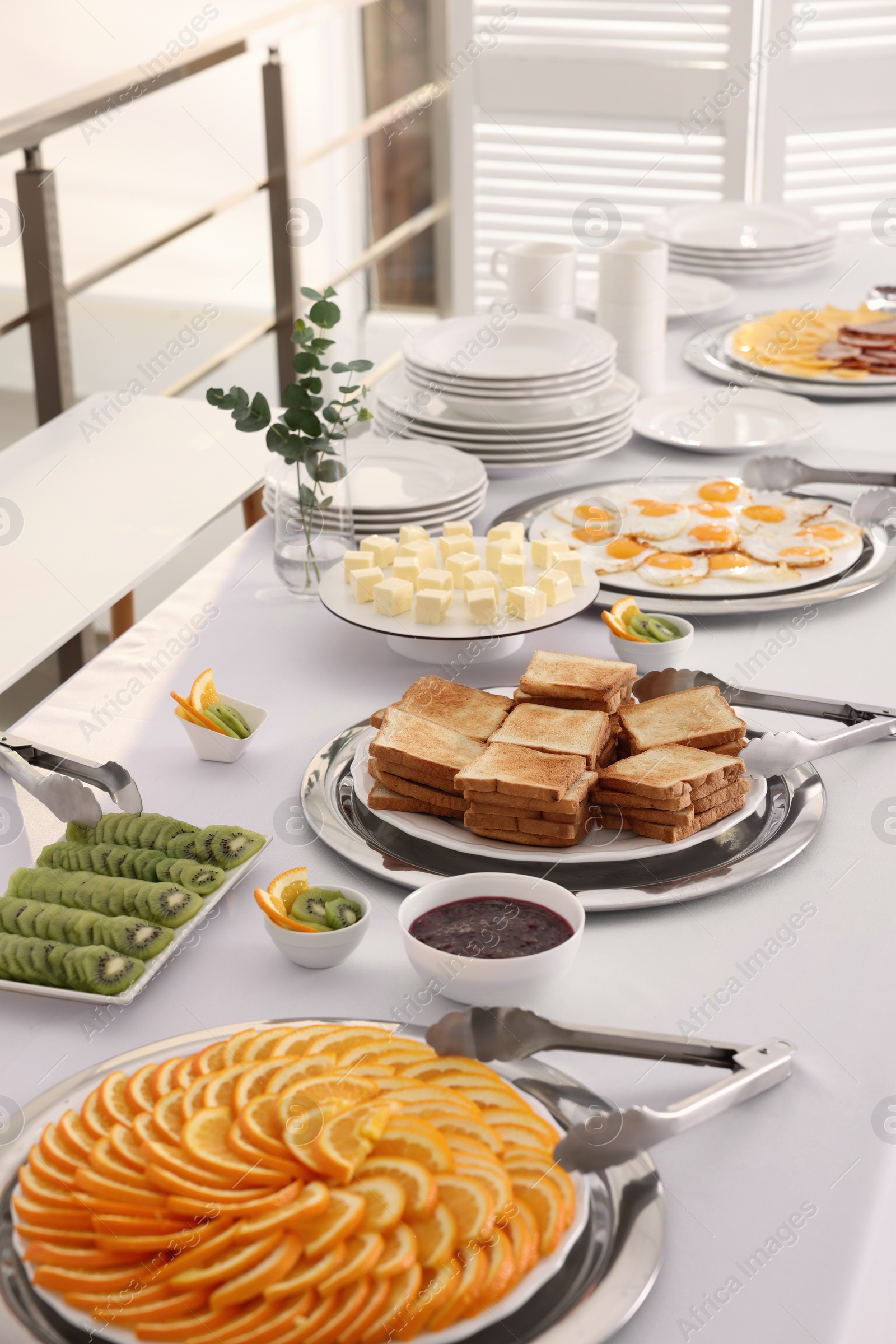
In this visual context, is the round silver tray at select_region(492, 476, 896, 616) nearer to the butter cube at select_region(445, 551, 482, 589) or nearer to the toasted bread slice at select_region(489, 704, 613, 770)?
the butter cube at select_region(445, 551, 482, 589)

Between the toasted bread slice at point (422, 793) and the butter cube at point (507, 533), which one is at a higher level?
the butter cube at point (507, 533)

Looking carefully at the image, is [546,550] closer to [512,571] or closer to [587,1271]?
[512,571]

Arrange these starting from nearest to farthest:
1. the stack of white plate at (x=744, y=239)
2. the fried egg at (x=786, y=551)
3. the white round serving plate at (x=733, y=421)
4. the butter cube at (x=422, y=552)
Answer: the butter cube at (x=422, y=552) < the fried egg at (x=786, y=551) < the white round serving plate at (x=733, y=421) < the stack of white plate at (x=744, y=239)

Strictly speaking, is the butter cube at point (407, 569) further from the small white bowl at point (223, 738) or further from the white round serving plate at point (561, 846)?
the white round serving plate at point (561, 846)

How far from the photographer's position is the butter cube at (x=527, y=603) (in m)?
1.50

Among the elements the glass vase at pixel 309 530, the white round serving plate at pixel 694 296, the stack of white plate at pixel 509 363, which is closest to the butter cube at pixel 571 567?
the glass vase at pixel 309 530

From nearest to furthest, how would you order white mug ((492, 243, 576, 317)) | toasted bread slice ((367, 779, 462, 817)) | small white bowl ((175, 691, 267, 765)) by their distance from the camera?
toasted bread slice ((367, 779, 462, 817)) < small white bowl ((175, 691, 267, 765)) < white mug ((492, 243, 576, 317))

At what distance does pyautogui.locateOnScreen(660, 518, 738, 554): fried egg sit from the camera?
1749 mm

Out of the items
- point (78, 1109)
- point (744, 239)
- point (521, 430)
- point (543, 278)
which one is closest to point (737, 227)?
point (744, 239)

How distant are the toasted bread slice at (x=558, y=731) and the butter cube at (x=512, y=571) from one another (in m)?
0.27

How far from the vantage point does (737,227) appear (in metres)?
3.10

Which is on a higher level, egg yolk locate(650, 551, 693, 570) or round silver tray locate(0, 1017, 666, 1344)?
egg yolk locate(650, 551, 693, 570)

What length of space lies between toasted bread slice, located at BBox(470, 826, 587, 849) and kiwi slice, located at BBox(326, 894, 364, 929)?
152mm

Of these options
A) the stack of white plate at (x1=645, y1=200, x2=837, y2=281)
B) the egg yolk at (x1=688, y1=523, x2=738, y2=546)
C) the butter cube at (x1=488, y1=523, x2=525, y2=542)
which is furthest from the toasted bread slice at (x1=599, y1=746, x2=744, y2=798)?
the stack of white plate at (x1=645, y1=200, x2=837, y2=281)
